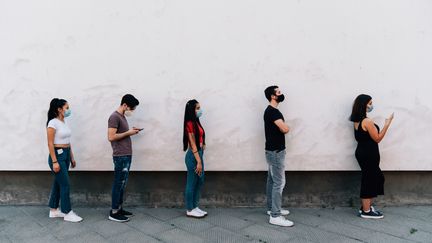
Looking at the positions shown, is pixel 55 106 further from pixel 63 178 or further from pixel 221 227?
pixel 221 227

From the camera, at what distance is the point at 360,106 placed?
5090 millimetres

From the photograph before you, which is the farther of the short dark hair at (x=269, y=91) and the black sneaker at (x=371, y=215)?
the black sneaker at (x=371, y=215)

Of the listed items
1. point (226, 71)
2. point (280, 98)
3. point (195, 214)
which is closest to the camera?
point (280, 98)

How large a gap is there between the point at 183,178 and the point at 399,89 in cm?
359

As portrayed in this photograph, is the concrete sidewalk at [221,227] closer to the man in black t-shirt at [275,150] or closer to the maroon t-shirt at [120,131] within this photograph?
the man in black t-shirt at [275,150]

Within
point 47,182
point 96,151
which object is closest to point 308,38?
point 96,151

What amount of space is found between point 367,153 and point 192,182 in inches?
Answer: 100

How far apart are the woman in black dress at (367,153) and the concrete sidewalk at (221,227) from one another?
331mm

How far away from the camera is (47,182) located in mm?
5766

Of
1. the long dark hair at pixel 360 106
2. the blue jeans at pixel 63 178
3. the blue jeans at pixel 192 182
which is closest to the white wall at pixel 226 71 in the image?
the long dark hair at pixel 360 106

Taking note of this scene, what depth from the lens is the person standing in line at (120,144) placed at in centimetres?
493

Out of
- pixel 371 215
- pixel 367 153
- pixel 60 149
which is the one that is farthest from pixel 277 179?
pixel 60 149

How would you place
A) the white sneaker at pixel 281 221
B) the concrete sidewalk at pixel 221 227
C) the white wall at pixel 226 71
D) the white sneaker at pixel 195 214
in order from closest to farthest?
the concrete sidewalk at pixel 221 227 → the white sneaker at pixel 281 221 → the white sneaker at pixel 195 214 → the white wall at pixel 226 71

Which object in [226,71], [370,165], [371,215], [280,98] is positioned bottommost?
[371,215]
